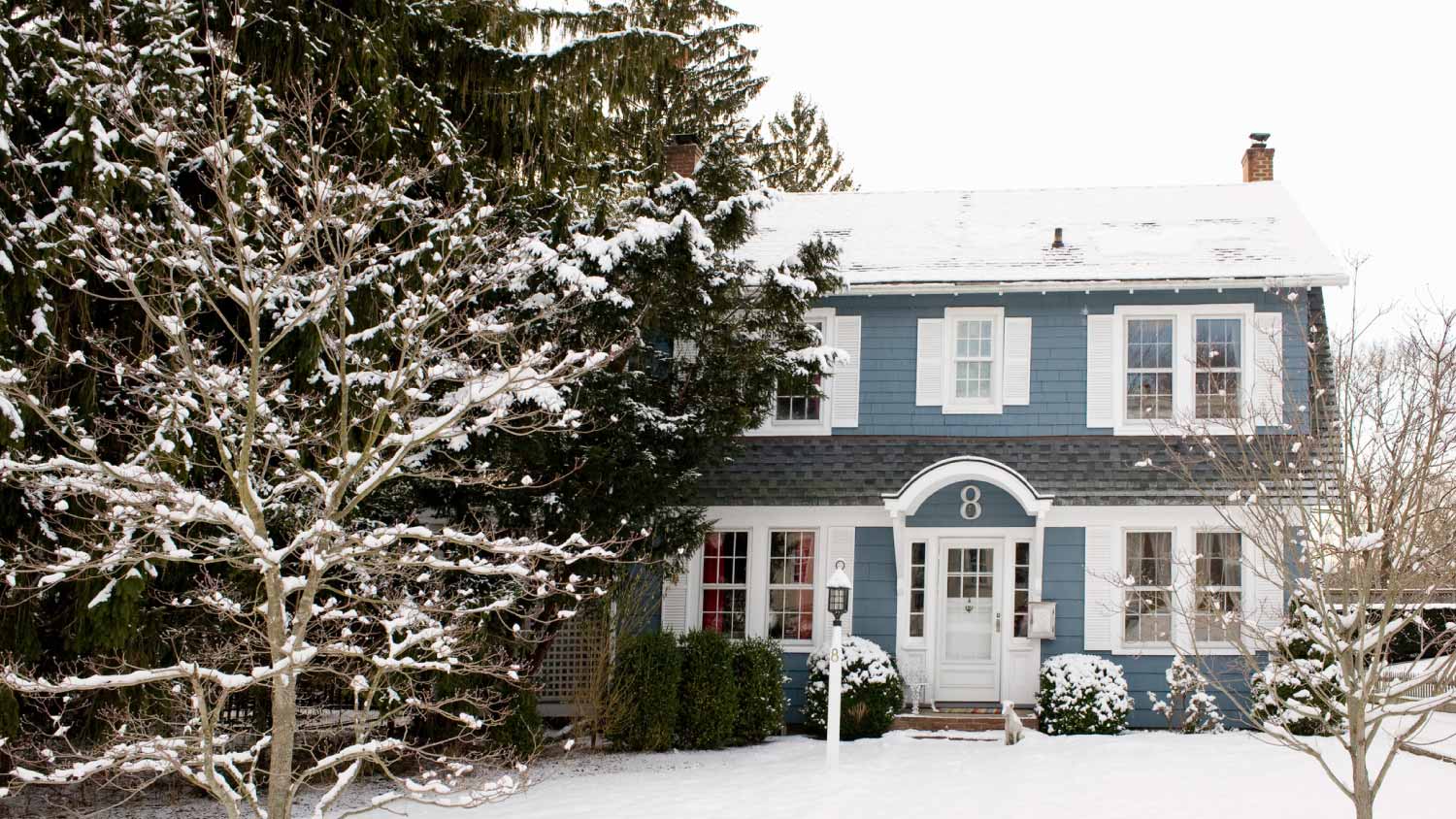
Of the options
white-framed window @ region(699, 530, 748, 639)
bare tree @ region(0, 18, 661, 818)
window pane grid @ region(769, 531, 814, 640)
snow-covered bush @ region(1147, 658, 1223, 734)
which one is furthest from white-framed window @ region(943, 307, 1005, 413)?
bare tree @ region(0, 18, 661, 818)

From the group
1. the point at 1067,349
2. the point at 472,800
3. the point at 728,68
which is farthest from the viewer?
the point at 728,68

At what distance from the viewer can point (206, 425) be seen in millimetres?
7625

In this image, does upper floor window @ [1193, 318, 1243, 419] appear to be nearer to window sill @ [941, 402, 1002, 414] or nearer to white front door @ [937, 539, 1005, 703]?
window sill @ [941, 402, 1002, 414]

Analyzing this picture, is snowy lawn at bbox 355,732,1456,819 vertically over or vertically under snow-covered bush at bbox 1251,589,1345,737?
under

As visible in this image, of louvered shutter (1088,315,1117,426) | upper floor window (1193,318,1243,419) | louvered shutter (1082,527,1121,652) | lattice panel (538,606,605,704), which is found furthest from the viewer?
lattice panel (538,606,605,704)

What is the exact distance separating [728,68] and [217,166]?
71.3 feet

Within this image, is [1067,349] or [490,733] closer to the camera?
[490,733]

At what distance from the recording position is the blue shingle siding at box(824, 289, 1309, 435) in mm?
15883

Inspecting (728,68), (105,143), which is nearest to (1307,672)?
(105,143)

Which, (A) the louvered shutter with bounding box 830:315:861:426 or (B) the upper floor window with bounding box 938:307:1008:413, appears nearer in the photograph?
(B) the upper floor window with bounding box 938:307:1008:413

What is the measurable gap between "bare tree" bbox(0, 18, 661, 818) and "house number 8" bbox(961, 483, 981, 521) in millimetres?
5675

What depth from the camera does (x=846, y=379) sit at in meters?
16.5

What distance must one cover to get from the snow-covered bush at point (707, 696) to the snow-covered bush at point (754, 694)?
17 cm

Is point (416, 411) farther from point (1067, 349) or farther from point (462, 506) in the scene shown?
point (1067, 349)
